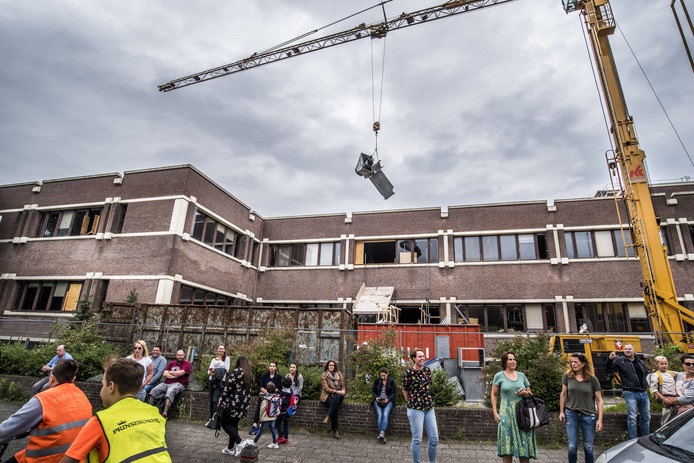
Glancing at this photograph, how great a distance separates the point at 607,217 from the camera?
21109mm

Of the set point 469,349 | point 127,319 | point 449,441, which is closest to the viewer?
point 449,441

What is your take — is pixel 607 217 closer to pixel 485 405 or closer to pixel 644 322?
pixel 644 322

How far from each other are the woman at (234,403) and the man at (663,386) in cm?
765

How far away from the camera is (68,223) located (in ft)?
69.9

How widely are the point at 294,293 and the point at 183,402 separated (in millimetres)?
14301

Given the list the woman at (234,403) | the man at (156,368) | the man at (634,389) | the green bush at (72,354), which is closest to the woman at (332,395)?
the woman at (234,403)

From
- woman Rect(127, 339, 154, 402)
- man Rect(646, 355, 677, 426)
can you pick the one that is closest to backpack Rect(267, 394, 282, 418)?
woman Rect(127, 339, 154, 402)

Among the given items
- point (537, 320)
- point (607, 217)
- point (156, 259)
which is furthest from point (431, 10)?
point (156, 259)

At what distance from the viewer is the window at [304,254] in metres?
25.1

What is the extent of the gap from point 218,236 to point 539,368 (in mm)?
17565

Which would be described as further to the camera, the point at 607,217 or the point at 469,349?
the point at 607,217

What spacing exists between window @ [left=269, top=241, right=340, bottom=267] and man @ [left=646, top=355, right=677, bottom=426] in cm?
1821

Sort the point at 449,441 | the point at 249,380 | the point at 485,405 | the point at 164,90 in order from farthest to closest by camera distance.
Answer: the point at 164,90, the point at 485,405, the point at 449,441, the point at 249,380

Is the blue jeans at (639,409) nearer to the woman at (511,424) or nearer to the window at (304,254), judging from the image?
the woman at (511,424)
